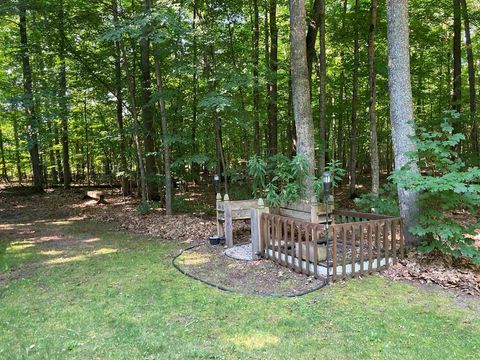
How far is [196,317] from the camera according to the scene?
12.1 ft

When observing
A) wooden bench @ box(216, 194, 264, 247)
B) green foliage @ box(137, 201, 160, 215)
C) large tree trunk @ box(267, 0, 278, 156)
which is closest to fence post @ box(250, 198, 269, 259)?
wooden bench @ box(216, 194, 264, 247)

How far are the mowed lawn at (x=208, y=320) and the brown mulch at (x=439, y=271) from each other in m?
0.32

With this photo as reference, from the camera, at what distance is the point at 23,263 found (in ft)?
19.3

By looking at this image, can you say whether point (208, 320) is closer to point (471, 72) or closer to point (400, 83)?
point (400, 83)

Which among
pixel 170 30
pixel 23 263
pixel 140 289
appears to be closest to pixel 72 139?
pixel 170 30

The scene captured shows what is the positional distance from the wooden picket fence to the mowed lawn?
302 millimetres

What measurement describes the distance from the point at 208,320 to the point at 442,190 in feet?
10.8

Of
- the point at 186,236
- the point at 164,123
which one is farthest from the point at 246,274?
the point at 164,123

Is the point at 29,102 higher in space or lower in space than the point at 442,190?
higher

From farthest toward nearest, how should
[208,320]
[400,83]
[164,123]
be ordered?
[164,123]
[400,83]
[208,320]

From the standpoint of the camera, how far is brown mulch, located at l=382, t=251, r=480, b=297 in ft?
14.3

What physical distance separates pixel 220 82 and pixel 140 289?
6.19m

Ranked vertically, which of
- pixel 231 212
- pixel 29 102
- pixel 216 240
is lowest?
pixel 216 240

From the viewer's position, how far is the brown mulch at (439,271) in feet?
14.3
